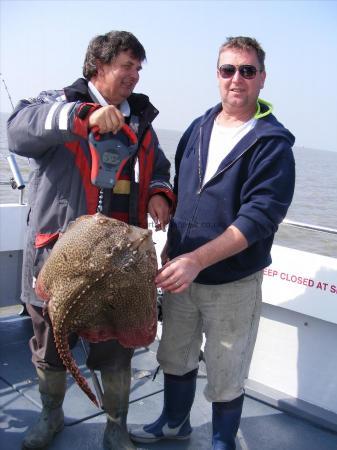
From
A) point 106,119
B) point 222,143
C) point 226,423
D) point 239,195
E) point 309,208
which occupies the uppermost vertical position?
point 106,119

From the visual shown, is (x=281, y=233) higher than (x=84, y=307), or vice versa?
(x=84, y=307)

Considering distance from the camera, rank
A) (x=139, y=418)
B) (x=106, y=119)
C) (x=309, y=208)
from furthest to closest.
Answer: (x=309, y=208) → (x=139, y=418) → (x=106, y=119)

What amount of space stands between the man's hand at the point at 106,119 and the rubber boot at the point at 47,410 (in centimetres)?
156

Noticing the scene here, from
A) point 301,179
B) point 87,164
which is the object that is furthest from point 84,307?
point 301,179

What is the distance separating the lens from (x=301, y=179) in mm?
21656

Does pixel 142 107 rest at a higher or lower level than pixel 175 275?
higher

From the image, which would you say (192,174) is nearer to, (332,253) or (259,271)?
(259,271)

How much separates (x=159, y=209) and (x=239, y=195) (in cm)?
50

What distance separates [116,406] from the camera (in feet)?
10.1

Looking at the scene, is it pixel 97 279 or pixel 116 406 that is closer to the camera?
pixel 97 279

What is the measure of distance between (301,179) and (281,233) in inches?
400

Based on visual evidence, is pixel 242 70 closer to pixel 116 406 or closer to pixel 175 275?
pixel 175 275

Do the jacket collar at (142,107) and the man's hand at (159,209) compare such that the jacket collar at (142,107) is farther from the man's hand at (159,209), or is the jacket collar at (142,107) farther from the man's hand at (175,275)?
the man's hand at (175,275)

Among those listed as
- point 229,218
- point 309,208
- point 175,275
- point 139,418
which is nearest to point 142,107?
point 229,218
